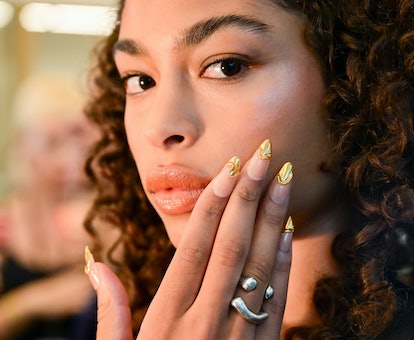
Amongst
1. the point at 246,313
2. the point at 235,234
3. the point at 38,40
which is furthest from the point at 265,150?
Result: the point at 38,40

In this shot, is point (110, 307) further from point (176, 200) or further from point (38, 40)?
point (38, 40)

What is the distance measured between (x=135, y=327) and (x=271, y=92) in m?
0.64

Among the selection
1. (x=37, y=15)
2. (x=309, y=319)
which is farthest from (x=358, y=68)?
(x=37, y=15)

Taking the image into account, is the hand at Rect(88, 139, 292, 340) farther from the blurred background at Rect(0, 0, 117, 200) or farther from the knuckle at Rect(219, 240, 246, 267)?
the blurred background at Rect(0, 0, 117, 200)

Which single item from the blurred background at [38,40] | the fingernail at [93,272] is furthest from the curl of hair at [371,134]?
the blurred background at [38,40]

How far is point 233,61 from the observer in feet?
3.77

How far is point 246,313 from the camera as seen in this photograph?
106cm

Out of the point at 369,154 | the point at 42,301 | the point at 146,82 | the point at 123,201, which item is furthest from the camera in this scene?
the point at 42,301

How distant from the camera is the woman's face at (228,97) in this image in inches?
44.5

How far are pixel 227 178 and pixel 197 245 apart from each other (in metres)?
0.10

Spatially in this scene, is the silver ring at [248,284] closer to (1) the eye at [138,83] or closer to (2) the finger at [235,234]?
(2) the finger at [235,234]

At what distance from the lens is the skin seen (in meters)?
1.08

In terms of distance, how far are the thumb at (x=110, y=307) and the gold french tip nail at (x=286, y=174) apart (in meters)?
0.31

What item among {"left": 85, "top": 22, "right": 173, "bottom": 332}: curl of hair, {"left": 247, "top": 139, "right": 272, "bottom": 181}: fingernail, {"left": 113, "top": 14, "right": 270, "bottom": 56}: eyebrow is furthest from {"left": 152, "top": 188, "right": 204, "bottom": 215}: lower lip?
{"left": 85, "top": 22, "right": 173, "bottom": 332}: curl of hair
